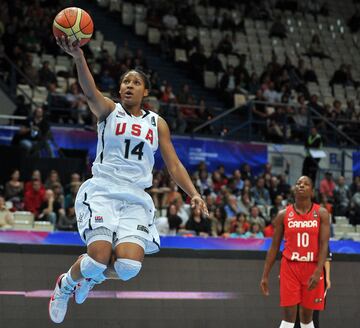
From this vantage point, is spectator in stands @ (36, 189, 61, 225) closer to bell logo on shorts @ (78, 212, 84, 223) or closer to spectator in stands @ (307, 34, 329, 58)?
bell logo on shorts @ (78, 212, 84, 223)

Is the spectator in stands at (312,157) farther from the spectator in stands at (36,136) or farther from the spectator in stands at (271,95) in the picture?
the spectator in stands at (36,136)

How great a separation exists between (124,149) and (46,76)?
1340 cm

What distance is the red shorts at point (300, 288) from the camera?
975 centimetres

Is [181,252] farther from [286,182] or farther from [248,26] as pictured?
[248,26]

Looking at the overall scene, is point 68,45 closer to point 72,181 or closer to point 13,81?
point 72,181

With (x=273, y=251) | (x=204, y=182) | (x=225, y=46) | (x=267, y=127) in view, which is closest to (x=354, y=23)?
(x=225, y=46)

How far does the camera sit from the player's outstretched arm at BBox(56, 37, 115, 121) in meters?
6.87

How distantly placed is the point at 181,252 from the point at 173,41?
1462 centimetres

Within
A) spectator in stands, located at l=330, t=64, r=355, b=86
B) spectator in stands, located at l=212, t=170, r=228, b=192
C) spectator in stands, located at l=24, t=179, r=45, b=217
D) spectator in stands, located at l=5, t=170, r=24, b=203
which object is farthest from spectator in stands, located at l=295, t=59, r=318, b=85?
spectator in stands, located at l=24, t=179, r=45, b=217

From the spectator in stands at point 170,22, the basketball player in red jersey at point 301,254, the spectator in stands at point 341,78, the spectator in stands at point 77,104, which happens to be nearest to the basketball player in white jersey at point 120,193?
the basketball player in red jersey at point 301,254

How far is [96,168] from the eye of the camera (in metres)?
7.54

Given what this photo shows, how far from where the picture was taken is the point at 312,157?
20.8 meters

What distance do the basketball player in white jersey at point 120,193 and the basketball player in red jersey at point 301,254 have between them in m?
2.69

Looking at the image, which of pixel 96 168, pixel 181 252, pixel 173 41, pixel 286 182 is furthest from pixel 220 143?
pixel 96 168
